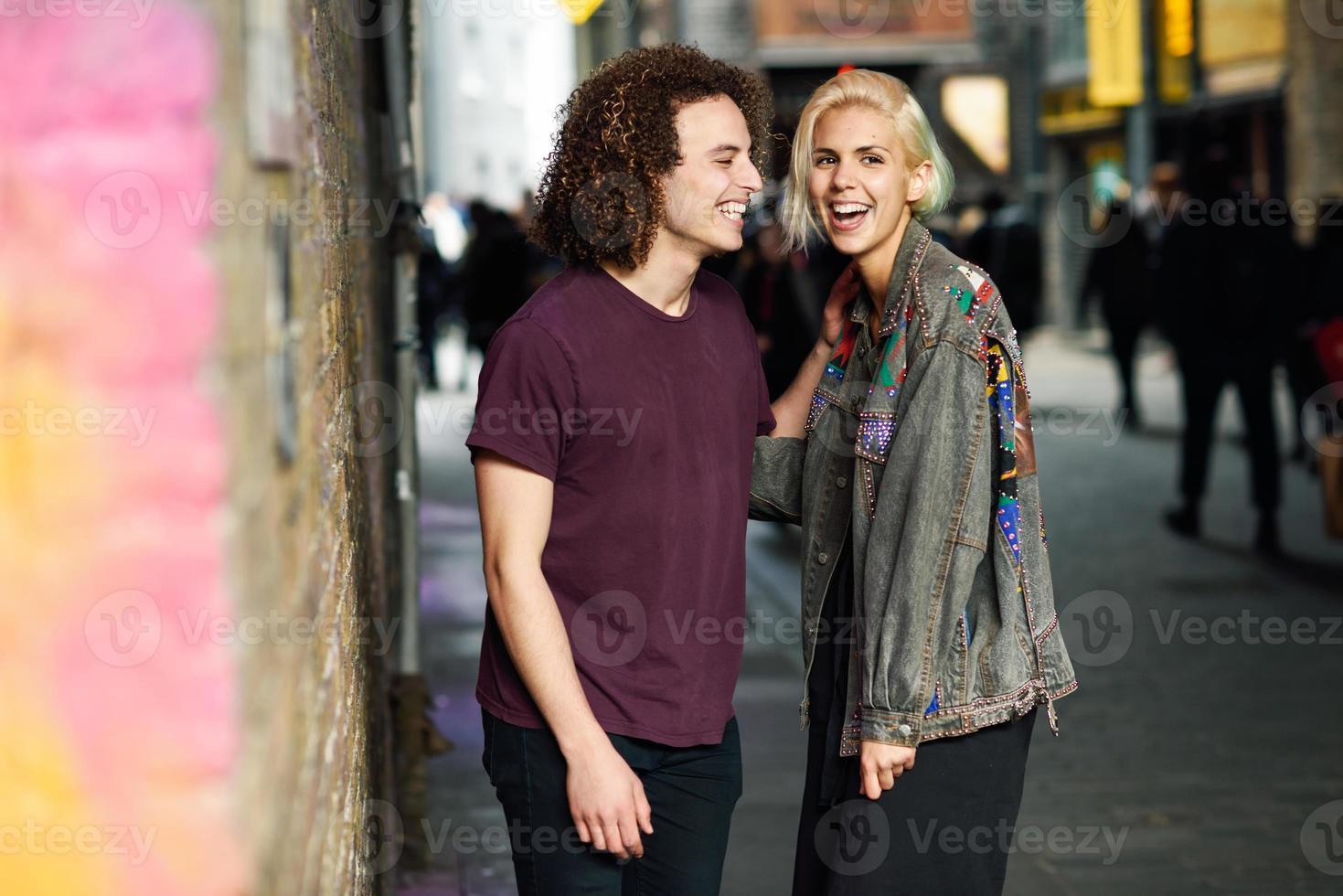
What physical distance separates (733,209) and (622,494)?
1.65 ft

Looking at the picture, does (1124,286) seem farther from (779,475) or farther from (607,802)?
(607,802)

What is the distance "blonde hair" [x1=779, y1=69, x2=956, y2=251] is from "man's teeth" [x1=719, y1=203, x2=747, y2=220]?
0.29 metres

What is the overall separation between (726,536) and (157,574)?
1.43 m

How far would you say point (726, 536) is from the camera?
2809 mm

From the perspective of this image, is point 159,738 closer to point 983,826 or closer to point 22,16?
point 22,16

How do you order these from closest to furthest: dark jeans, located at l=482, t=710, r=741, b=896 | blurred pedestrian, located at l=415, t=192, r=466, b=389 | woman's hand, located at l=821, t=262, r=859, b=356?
dark jeans, located at l=482, t=710, r=741, b=896 → woman's hand, located at l=821, t=262, r=859, b=356 → blurred pedestrian, located at l=415, t=192, r=466, b=389

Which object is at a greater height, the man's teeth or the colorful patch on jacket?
the man's teeth

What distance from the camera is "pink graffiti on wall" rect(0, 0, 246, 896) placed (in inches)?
57.1

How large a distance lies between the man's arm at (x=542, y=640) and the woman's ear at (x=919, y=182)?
34.3 inches

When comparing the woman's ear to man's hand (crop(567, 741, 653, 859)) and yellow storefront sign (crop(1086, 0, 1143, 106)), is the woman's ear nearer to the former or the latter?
man's hand (crop(567, 741, 653, 859))

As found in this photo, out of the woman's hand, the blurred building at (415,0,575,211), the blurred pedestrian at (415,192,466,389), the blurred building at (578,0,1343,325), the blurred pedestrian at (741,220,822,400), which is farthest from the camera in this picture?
the blurred building at (415,0,575,211)

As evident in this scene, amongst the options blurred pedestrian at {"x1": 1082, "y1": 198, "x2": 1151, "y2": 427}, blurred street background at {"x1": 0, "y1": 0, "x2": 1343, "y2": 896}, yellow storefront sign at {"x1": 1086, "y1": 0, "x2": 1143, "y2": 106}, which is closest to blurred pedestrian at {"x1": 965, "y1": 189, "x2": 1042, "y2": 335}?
blurred street background at {"x1": 0, "y1": 0, "x2": 1343, "y2": 896}

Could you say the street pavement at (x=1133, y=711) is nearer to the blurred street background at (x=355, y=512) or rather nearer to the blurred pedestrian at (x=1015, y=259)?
the blurred street background at (x=355, y=512)

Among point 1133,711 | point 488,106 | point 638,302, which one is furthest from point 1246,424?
point 488,106
